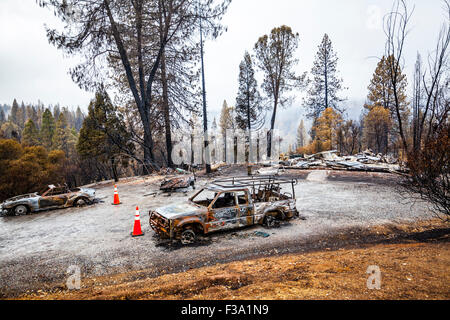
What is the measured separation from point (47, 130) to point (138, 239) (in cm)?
6660

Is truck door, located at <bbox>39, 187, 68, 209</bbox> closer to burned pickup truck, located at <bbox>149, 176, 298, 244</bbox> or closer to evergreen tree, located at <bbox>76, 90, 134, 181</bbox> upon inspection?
burned pickup truck, located at <bbox>149, 176, 298, 244</bbox>

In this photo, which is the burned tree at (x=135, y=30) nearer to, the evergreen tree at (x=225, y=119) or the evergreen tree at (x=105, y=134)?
the evergreen tree at (x=105, y=134)

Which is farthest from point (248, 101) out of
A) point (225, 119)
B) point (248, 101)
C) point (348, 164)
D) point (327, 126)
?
point (225, 119)

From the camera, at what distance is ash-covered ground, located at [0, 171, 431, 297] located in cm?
586

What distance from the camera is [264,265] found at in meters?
5.64

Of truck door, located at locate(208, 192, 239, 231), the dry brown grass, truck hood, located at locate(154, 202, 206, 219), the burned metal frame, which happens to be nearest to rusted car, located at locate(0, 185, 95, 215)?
truck hood, located at locate(154, 202, 206, 219)

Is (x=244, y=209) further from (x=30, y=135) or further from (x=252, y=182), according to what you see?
(x=30, y=135)

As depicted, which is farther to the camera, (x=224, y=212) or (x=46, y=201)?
(x=46, y=201)

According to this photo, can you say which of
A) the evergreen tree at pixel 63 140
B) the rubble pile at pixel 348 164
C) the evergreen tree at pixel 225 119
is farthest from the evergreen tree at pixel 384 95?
the evergreen tree at pixel 63 140

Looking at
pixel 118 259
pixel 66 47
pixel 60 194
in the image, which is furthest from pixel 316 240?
pixel 66 47

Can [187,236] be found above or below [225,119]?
below

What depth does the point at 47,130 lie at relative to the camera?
197ft
